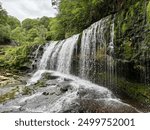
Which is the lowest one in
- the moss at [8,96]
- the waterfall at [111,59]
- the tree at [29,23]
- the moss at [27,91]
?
the moss at [8,96]

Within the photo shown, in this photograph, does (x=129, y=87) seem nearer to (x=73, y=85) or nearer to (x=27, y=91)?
(x=73, y=85)

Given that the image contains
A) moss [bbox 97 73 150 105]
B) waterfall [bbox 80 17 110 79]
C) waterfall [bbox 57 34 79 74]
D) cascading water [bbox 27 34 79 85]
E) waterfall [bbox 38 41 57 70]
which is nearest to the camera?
moss [bbox 97 73 150 105]

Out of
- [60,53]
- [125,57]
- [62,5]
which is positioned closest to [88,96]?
[125,57]

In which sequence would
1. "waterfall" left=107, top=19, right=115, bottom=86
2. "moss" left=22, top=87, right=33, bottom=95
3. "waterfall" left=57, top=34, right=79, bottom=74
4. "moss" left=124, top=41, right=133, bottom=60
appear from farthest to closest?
"waterfall" left=57, top=34, right=79, bottom=74, "waterfall" left=107, top=19, right=115, bottom=86, "moss" left=22, top=87, right=33, bottom=95, "moss" left=124, top=41, right=133, bottom=60

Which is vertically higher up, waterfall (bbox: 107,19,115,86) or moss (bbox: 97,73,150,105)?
waterfall (bbox: 107,19,115,86)

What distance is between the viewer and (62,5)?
15.8 meters

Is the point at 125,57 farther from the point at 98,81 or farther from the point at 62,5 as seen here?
the point at 62,5

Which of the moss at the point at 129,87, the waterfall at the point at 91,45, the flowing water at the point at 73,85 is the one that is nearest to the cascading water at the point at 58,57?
the flowing water at the point at 73,85

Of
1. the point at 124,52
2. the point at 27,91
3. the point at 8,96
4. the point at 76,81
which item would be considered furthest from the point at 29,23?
the point at 124,52

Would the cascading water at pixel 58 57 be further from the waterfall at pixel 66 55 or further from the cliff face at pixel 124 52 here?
the cliff face at pixel 124 52

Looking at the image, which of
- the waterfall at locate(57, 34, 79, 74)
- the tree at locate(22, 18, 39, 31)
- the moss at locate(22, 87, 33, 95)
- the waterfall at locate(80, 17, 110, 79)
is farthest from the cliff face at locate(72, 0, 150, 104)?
the tree at locate(22, 18, 39, 31)

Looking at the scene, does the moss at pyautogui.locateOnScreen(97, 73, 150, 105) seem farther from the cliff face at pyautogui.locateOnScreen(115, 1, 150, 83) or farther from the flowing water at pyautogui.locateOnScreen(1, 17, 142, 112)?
the flowing water at pyautogui.locateOnScreen(1, 17, 142, 112)

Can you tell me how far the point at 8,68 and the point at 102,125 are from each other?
11.1m

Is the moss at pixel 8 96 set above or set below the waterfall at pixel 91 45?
below
